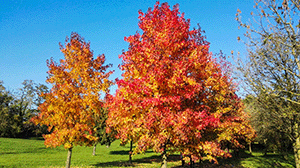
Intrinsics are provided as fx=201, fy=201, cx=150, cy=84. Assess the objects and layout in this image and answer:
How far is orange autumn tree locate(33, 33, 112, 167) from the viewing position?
13.6 metres

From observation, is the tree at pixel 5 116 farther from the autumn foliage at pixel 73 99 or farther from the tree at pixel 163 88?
the tree at pixel 163 88

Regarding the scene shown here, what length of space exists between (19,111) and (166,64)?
66.1 m

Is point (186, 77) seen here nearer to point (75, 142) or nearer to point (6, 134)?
point (75, 142)

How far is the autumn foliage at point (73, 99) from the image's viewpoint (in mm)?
13625

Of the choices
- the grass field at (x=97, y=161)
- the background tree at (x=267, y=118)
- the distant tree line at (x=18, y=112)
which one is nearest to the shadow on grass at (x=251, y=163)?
the grass field at (x=97, y=161)

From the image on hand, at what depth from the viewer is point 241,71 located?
8273 mm

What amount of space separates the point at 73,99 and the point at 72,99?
0.08 m

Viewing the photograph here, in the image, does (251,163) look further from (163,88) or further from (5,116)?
(5,116)

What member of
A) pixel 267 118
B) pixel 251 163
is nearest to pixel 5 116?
pixel 251 163

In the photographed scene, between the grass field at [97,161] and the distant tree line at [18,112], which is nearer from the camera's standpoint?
the grass field at [97,161]

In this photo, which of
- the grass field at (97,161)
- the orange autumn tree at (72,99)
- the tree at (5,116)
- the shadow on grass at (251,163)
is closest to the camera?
the orange autumn tree at (72,99)

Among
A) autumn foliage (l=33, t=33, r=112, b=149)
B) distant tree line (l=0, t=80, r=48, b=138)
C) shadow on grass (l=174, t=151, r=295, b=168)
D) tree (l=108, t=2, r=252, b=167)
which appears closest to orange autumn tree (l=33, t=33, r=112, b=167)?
autumn foliage (l=33, t=33, r=112, b=149)

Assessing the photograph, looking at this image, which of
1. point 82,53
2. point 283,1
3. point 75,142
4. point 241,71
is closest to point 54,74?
point 82,53

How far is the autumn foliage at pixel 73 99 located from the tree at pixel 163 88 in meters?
4.47
